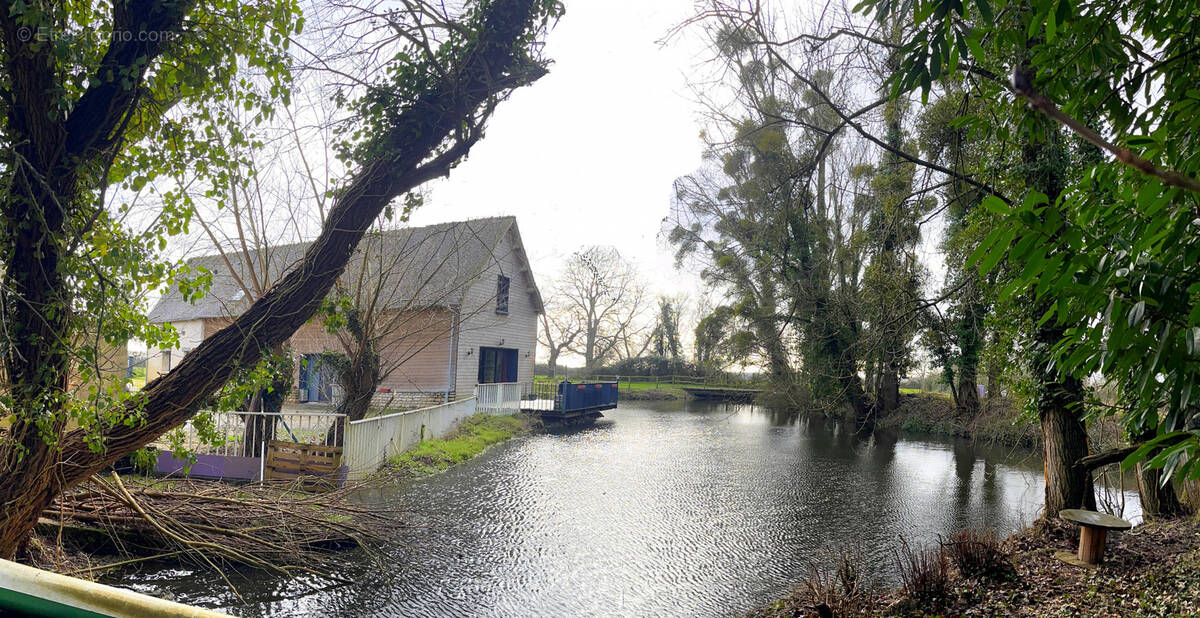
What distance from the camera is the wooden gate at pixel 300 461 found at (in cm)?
867

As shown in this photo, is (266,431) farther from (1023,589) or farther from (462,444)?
(1023,589)

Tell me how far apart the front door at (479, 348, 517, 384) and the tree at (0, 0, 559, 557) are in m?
15.6

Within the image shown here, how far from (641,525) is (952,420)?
52.7 ft

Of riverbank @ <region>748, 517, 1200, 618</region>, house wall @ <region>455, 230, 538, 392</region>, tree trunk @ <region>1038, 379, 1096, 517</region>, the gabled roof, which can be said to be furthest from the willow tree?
house wall @ <region>455, 230, 538, 392</region>

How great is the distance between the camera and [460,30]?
18.5ft

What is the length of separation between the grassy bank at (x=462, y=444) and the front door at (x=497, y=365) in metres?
2.60

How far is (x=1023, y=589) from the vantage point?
5.29 m

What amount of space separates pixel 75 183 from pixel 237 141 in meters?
1.01

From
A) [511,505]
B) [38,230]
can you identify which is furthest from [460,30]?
[511,505]

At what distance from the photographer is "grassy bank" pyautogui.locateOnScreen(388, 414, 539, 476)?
11.2 metres

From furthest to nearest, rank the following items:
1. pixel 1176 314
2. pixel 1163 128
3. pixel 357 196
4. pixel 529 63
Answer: pixel 529 63 < pixel 357 196 < pixel 1163 128 < pixel 1176 314

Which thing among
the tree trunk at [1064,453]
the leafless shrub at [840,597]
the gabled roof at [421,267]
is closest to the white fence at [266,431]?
the gabled roof at [421,267]

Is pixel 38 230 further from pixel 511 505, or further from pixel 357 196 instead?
pixel 511 505

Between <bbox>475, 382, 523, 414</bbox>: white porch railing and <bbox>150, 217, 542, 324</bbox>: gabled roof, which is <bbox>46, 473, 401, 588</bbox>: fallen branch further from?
<bbox>475, 382, 523, 414</bbox>: white porch railing
